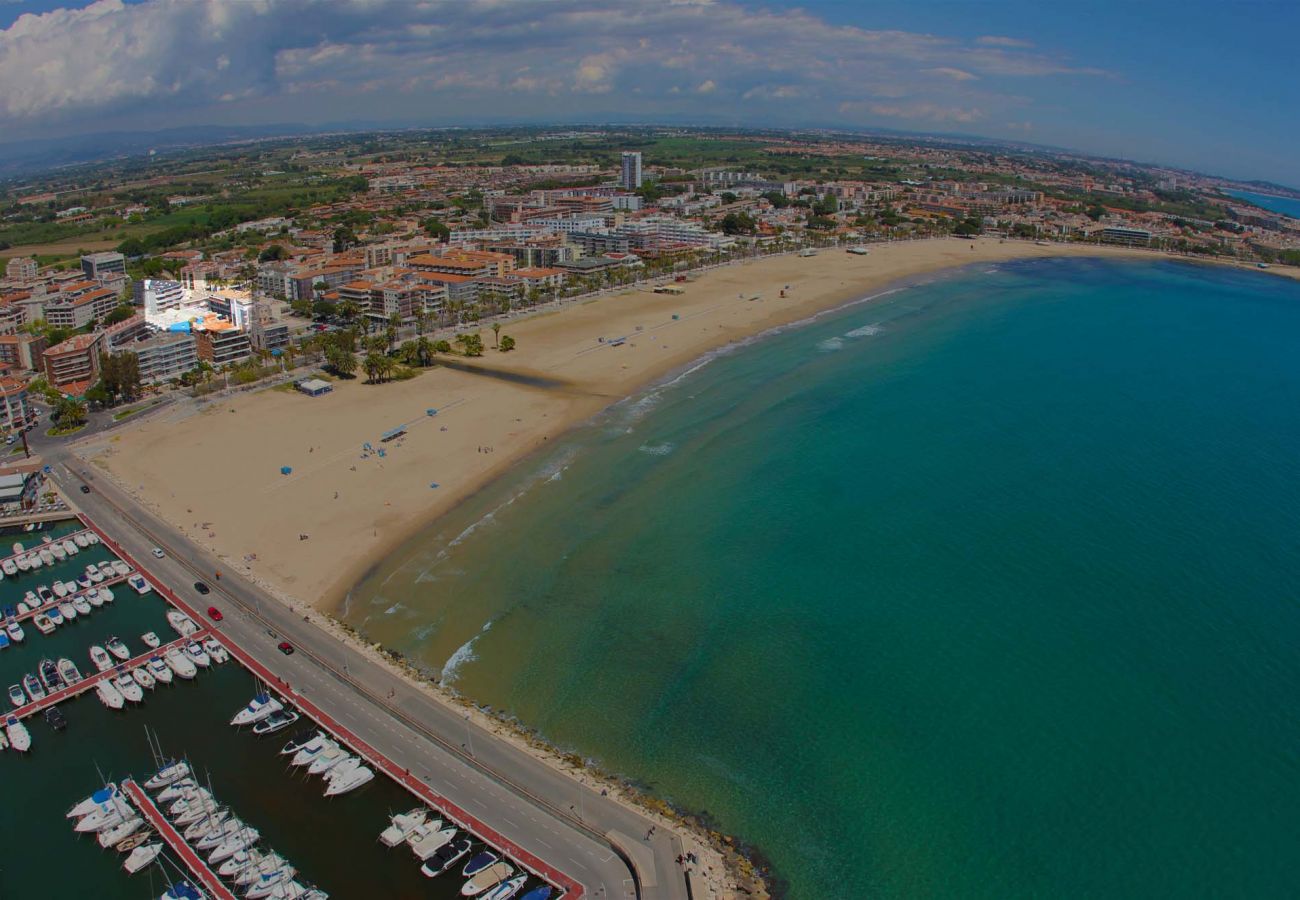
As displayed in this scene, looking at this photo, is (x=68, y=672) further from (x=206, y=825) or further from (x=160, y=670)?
(x=206, y=825)

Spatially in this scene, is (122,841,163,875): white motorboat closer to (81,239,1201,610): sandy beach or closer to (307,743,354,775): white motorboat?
(307,743,354,775): white motorboat

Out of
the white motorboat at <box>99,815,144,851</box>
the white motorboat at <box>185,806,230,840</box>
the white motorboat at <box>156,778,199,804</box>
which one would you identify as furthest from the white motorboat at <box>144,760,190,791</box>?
the white motorboat at <box>185,806,230,840</box>

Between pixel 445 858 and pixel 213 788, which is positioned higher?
pixel 445 858

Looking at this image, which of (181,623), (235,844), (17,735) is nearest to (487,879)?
(235,844)

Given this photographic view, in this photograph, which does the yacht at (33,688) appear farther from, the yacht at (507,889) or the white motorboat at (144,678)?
the yacht at (507,889)

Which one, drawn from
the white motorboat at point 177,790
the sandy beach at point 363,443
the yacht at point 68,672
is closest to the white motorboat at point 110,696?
the yacht at point 68,672
